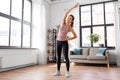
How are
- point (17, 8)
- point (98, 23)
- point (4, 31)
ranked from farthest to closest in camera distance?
point (98, 23) → point (17, 8) → point (4, 31)

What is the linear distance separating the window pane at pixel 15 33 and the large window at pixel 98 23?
2.89 metres

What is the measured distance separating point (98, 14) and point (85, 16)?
1.99 feet

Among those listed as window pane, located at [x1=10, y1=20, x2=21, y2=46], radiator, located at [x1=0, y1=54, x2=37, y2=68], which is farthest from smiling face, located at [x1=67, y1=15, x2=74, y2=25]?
window pane, located at [x1=10, y1=20, x2=21, y2=46]

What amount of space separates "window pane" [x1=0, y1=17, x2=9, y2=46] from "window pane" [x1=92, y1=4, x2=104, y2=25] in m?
3.83

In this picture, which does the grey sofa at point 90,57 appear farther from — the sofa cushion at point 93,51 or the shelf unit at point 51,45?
the shelf unit at point 51,45

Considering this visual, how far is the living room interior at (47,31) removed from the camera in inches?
164

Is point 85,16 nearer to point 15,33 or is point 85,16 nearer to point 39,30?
point 39,30

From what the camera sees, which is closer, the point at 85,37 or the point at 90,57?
the point at 90,57

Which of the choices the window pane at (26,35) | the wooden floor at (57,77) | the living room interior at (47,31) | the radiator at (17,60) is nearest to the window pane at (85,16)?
the living room interior at (47,31)

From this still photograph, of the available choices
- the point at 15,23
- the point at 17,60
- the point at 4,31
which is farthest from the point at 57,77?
the point at 15,23

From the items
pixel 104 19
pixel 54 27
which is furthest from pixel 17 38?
pixel 104 19

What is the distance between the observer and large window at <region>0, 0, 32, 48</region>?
4043 mm

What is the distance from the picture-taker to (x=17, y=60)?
4.14m

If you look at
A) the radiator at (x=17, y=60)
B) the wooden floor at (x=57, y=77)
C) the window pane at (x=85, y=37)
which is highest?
the window pane at (x=85, y=37)
